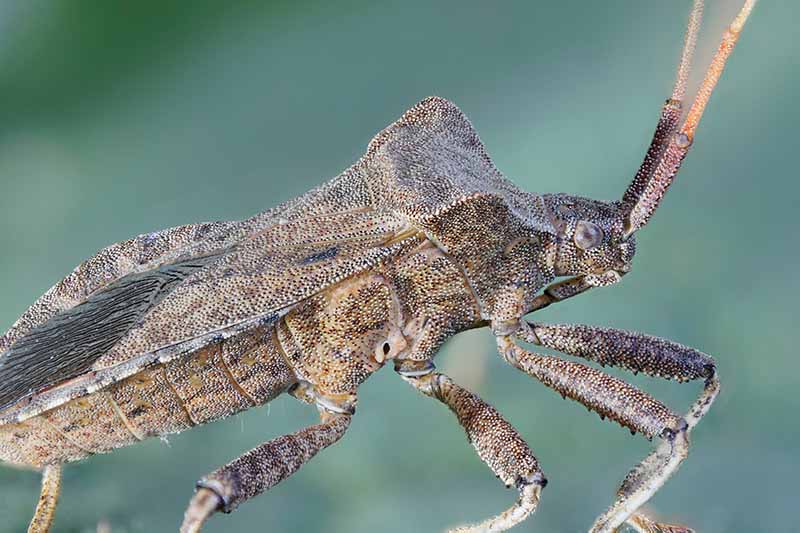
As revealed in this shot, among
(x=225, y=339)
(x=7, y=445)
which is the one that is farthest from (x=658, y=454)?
(x=7, y=445)

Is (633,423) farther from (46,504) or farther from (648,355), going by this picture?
(46,504)

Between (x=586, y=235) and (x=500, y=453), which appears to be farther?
(x=586, y=235)

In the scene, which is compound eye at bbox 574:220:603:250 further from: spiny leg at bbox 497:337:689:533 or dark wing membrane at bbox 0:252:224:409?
dark wing membrane at bbox 0:252:224:409

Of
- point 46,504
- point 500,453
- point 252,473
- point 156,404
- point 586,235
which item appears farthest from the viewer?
point 586,235

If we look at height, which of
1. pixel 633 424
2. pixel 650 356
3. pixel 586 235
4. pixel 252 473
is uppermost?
pixel 586 235

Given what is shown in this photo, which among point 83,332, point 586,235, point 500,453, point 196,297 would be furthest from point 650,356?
Result: point 83,332

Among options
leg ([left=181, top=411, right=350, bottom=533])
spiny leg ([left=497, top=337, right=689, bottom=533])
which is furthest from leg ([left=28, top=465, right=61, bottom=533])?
spiny leg ([left=497, top=337, right=689, bottom=533])

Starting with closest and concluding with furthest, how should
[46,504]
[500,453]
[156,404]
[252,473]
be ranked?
1. [252,473]
2. [156,404]
3. [500,453]
4. [46,504]
